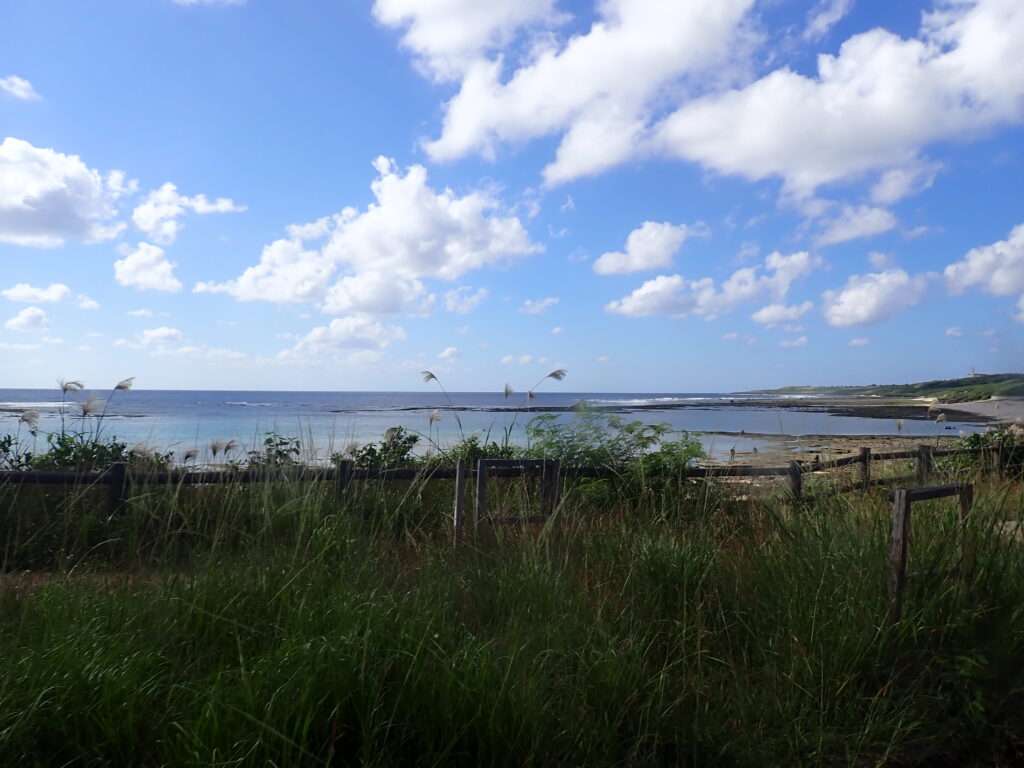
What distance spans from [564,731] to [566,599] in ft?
2.89

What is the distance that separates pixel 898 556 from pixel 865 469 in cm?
306

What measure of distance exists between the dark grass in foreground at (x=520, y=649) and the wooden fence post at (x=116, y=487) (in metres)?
1.86

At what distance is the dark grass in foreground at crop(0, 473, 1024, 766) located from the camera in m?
2.60

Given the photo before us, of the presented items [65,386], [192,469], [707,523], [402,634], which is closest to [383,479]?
[192,469]

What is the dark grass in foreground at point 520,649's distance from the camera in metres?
2.60

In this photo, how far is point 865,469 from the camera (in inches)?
252

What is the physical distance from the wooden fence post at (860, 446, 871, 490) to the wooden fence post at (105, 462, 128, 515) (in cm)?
588

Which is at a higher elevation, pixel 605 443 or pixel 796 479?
pixel 605 443

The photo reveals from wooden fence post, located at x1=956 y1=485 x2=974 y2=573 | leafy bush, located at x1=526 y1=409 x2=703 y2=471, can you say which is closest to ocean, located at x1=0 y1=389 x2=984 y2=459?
leafy bush, located at x1=526 y1=409 x2=703 y2=471

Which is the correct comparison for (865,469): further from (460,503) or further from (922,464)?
(460,503)

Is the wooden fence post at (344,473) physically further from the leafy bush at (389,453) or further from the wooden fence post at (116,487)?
the leafy bush at (389,453)

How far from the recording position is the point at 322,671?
268 cm

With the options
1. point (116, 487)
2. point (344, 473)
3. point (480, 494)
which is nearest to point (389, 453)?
point (344, 473)

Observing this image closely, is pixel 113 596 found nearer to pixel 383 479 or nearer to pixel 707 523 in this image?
pixel 383 479
